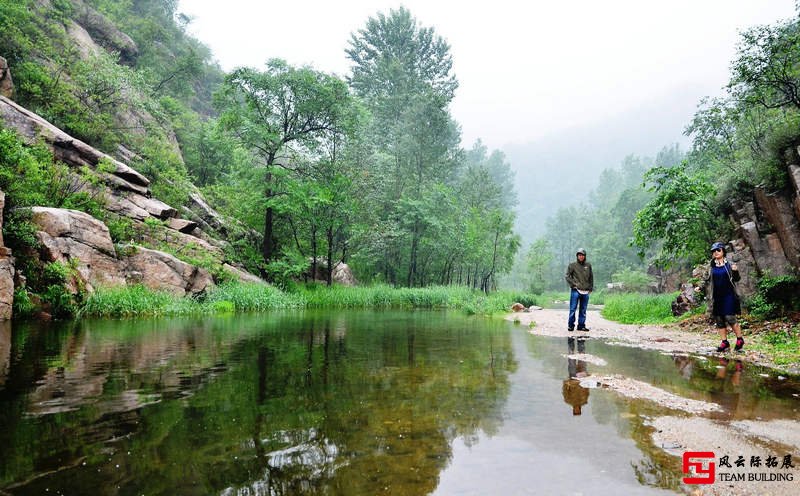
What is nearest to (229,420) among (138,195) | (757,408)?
(757,408)

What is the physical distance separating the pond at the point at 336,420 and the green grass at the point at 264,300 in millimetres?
6765

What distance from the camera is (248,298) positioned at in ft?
61.3

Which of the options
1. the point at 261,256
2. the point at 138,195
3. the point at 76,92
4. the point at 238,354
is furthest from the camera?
the point at 261,256

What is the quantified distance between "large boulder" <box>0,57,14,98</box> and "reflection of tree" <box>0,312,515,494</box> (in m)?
17.7

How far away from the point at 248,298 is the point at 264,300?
93cm

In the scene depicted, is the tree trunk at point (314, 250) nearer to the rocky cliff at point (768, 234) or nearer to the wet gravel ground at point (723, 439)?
the rocky cliff at point (768, 234)

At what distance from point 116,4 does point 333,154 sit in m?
28.1

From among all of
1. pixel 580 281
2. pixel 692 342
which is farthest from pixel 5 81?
pixel 692 342

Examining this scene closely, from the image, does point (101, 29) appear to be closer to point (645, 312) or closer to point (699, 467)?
point (645, 312)

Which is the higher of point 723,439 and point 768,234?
point 768,234

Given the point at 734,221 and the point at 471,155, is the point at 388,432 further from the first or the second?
the point at 471,155

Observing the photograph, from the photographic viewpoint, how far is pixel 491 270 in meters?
41.8

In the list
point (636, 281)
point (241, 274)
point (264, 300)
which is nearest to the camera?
point (264, 300)

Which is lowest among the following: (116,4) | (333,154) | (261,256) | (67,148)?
(261,256)
